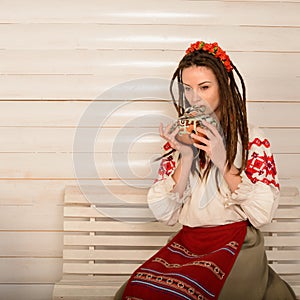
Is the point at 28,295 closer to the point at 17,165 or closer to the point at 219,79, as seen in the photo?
the point at 17,165

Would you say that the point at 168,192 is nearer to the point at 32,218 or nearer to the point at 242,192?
the point at 242,192

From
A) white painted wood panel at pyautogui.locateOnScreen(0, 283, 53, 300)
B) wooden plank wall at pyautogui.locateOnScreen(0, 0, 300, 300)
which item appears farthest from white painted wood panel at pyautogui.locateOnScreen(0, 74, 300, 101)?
white painted wood panel at pyautogui.locateOnScreen(0, 283, 53, 300)

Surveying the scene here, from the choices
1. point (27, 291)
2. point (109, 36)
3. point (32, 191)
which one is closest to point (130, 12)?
point (109, 36)

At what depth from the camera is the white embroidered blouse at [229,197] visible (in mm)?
1678

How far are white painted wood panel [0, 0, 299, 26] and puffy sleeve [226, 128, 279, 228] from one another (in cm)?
62

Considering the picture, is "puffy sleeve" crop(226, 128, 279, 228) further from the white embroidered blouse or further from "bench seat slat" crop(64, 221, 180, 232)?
"bench seat slat" crop(64, 221, 180, 232)

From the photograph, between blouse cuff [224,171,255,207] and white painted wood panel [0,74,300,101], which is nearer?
blouse cuff [224,171,255,207]

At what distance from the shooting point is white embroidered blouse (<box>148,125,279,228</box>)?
66.1 inches

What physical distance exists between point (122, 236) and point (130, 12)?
0.80m

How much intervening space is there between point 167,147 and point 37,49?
0.64 meters

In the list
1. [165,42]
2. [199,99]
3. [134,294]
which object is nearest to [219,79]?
[199,99]

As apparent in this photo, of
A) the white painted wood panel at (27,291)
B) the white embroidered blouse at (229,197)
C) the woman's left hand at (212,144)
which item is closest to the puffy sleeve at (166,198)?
the white embroidered blouse at (229,197)

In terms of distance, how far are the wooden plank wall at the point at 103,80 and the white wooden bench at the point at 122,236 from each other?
0.10 m

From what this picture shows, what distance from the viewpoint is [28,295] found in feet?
7.30
